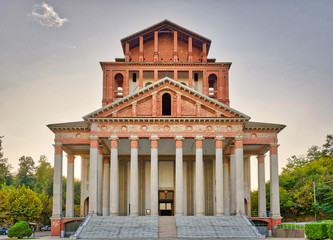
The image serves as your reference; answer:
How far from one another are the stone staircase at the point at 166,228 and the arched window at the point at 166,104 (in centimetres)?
1210

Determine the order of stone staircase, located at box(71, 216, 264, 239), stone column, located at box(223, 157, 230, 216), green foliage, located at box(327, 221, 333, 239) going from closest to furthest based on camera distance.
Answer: green foliage, located at box(327, 221, 333, 239)
stone staircase, located at box(71, 216, 264, 239)
stone column, located at box(223, 157, 230, 216)

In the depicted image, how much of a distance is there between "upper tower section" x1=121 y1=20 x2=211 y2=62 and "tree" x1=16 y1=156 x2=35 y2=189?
6787 cm

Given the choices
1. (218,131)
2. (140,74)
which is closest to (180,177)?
(218,131)

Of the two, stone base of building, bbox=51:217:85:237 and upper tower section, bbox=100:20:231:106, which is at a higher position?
upper tower section, bbox=100:20:231:106

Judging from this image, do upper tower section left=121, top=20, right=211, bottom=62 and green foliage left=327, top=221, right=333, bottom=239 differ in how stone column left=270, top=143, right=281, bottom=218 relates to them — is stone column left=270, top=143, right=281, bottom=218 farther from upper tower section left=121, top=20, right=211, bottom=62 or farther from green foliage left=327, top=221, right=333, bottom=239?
green foliage left=327, top=221, right=333, bottom=239

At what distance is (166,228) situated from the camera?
133ft

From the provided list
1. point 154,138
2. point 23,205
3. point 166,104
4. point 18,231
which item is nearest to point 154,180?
point 154,138

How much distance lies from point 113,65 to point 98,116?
1254cm

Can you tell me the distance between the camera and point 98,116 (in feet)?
153

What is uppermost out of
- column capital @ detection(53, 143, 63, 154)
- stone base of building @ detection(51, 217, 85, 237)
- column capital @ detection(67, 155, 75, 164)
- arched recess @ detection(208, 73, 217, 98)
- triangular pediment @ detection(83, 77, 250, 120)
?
arched recess @ detection(208, 73, 217, 98)

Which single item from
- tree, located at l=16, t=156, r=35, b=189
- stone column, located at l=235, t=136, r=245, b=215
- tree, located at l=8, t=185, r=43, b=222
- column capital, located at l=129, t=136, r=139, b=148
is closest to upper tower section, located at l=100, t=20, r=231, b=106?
stone column, located at l=235, t=136, r=245, b=215

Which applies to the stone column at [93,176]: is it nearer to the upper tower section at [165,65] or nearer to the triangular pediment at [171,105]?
the triangular pediment at [171,105]

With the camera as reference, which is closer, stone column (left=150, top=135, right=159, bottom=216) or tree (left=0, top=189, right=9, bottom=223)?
stone column (left=150, top=135, right=159, bottom=216)

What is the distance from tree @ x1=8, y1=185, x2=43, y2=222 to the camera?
5888 centimetres
